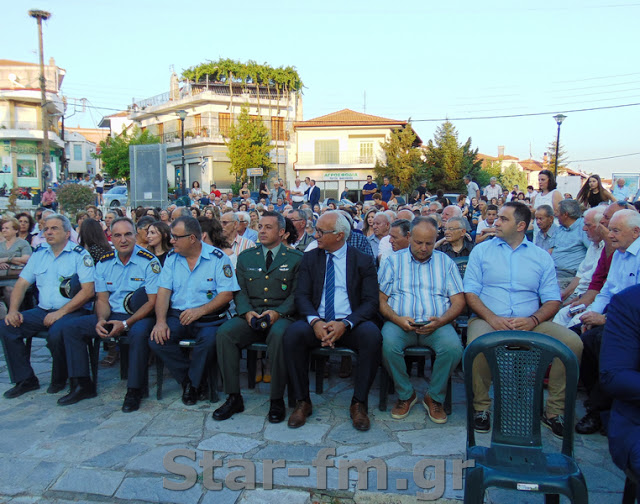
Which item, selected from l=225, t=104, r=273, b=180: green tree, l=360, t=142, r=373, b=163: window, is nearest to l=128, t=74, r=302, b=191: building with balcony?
l=225, t=104, r=273, b=180: green tree

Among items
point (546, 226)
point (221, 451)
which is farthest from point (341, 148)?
point (221, 451)

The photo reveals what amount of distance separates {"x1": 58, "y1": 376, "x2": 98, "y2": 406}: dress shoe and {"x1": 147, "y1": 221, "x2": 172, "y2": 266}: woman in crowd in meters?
1.50

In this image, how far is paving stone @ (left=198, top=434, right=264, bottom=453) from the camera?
136 inches

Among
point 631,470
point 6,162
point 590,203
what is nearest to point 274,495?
point 631,470

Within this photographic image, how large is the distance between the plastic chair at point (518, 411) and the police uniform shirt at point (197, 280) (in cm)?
254

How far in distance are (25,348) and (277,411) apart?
2462 mm

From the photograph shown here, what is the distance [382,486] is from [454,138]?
36075mm

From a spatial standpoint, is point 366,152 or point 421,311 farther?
point 366,152

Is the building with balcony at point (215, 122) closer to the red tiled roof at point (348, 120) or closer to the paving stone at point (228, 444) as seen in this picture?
the red tiled roof at point (348, 120)

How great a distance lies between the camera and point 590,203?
25.2 feet

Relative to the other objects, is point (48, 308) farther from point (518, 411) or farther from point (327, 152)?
point (327, 152)

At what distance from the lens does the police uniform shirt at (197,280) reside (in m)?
4.45

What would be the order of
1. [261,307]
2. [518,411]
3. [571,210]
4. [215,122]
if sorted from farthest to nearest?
1. [215,122]
2. [571,210]
3. [261,307]
4. [518,411]

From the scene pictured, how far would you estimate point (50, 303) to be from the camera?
185 inches
